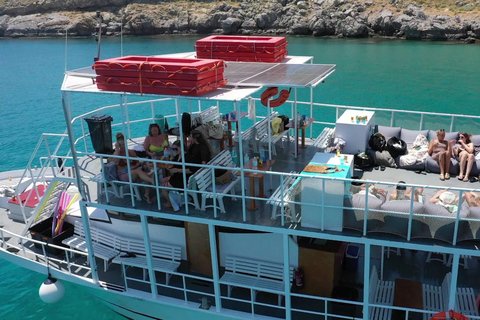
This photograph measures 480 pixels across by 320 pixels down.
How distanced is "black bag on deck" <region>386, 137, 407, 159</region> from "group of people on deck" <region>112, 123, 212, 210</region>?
5.00 meters

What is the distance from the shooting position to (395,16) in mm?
64312

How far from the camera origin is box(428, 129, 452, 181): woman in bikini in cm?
1194

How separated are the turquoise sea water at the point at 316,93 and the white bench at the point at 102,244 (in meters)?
2.87

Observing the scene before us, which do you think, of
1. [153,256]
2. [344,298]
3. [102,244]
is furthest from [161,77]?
[344,298]

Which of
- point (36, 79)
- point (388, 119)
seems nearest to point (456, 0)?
point (36, 79)

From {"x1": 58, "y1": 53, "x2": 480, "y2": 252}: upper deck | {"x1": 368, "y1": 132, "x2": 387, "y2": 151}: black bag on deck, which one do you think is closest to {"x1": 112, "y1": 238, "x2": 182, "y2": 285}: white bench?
{"x1": 58, "y1": 53, "x2": 480, "y2": 252}: upper deck

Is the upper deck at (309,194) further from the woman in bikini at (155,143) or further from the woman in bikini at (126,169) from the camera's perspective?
the woman in bikini at (155,143)

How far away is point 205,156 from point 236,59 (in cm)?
467

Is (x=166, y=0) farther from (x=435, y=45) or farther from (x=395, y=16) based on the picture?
(x=435, y=45)

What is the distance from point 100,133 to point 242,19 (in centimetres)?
6594

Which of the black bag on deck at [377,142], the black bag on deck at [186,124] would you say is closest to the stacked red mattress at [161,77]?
the black bag on deck at [186,124]

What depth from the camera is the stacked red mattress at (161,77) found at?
9.87 meters

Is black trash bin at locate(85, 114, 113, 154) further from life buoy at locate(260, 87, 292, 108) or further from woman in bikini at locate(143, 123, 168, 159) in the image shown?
life buoy at locate(260, 87, 292, 108)

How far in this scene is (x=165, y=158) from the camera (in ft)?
37.4
